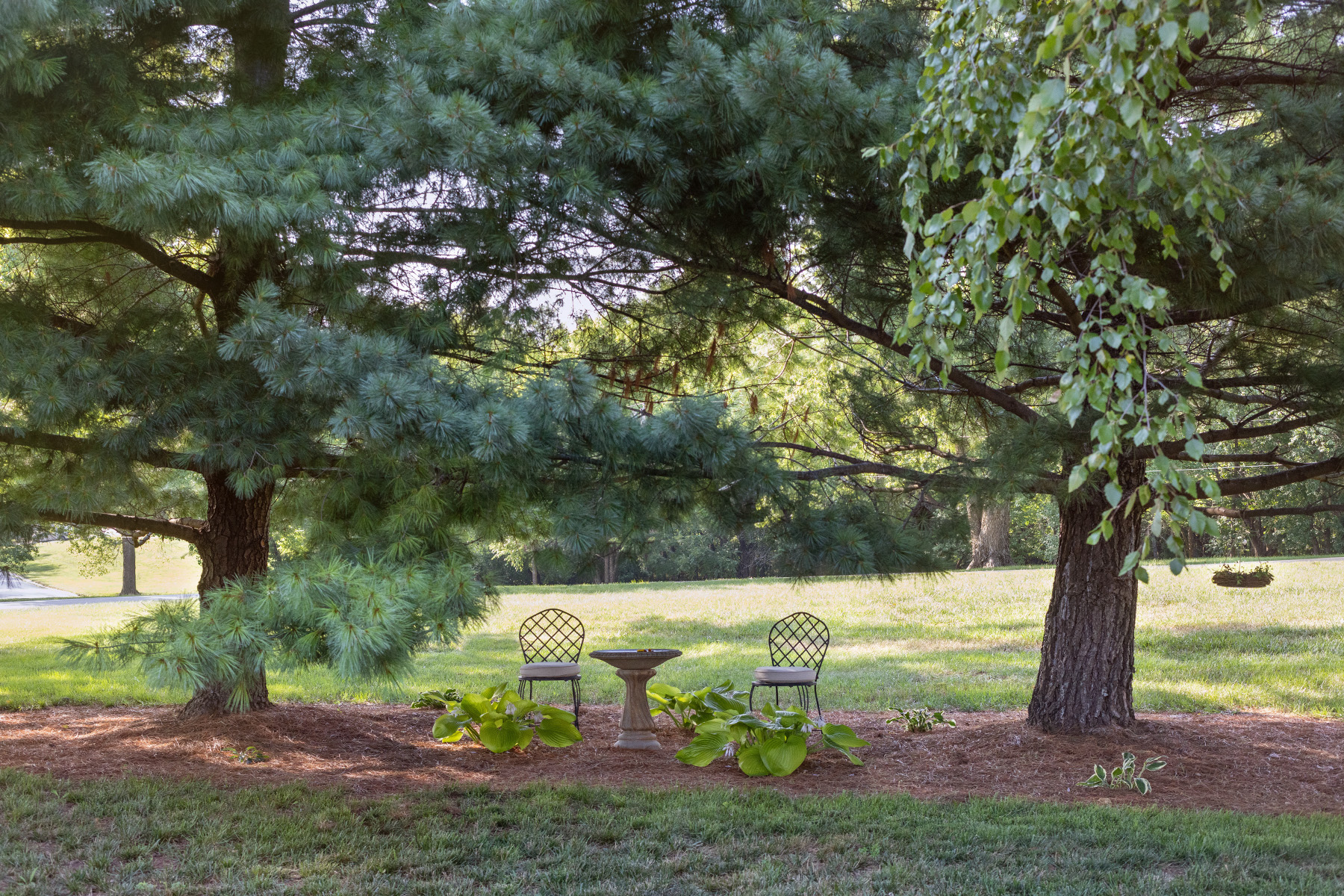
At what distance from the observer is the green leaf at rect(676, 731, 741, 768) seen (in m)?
5.83

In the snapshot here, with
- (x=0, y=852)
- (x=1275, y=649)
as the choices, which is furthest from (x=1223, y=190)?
(x=1275, y=649)

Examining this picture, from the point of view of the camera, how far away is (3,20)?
11.3 feet

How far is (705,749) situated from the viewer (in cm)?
586

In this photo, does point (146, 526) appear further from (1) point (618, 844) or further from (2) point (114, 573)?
(2) point (114, 573)

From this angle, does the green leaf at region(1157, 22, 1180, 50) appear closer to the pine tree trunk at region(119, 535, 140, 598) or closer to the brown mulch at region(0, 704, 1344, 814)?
the brown mulch at region(0, 704, 1344, 814)

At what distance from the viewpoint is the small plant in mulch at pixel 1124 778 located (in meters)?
5.27

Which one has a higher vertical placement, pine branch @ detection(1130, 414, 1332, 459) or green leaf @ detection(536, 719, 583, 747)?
pine branch @ detection(1130, 414, 1332, 459)

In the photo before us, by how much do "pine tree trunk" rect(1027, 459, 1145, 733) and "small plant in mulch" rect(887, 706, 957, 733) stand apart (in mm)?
883

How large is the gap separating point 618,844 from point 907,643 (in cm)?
829

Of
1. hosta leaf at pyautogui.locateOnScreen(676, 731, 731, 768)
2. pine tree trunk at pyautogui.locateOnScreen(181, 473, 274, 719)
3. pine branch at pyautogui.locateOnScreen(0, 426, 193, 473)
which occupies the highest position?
pine branch at pyautogui.locateOnScreen(0, 426, 193, 473)

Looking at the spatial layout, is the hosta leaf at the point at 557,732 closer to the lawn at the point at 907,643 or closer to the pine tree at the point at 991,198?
the lawn at the point at 907,643

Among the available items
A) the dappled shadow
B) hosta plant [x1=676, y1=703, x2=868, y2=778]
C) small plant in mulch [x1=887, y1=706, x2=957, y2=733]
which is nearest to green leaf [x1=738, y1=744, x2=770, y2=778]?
hosta plant [x1=676, y1=703, x2=868, y2=778]

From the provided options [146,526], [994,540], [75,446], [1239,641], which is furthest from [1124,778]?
[994,540]

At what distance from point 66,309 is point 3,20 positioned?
7.30ft
